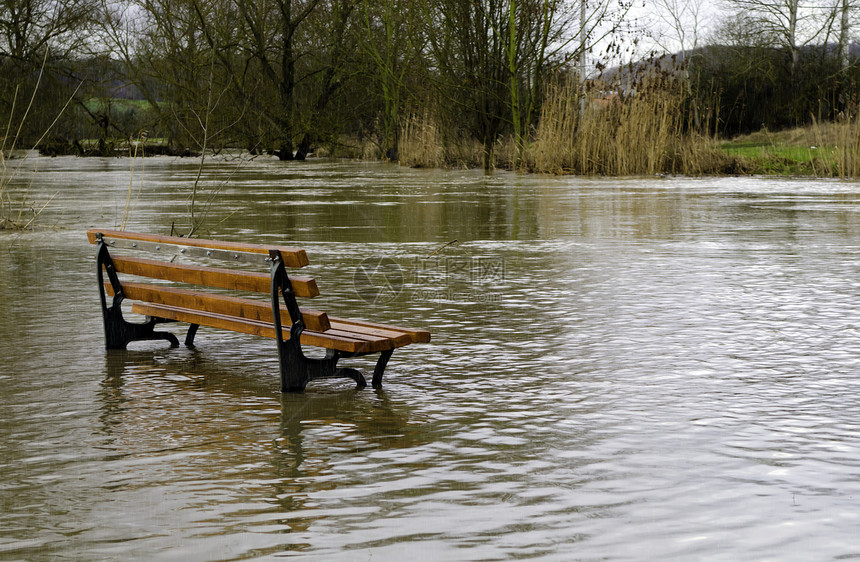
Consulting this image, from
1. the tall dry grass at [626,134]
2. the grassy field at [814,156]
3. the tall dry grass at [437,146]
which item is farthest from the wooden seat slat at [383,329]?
the tall dry grass at [437,146]

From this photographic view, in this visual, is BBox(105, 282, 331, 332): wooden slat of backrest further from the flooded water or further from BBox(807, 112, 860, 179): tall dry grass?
BBox(807, 112, 860, 179): tall dry grass

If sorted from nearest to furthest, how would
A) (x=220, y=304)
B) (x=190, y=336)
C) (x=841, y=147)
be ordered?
(x=220, y=304) → (x=190, y=336) → (x=841, y=147)

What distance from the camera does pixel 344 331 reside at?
17.2 feet

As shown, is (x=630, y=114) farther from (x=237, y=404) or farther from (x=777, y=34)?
(x=777, y=34)

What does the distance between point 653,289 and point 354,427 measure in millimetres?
4121

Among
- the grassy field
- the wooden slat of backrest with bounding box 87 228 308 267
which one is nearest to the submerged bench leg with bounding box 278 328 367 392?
the wooden slat of backrest with bounding box 87 228 308 267

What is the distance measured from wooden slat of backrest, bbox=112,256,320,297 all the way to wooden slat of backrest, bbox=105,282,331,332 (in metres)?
0.09

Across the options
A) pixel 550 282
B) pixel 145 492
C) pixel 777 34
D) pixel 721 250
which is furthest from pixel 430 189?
pixel 777 34

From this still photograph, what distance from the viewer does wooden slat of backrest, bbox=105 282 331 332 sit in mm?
4992

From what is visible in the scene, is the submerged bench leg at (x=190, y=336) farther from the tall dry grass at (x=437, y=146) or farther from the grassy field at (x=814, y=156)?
the tall dry grass at (x=437, y=146)

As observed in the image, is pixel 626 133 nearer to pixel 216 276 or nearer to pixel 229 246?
pixel 216 276

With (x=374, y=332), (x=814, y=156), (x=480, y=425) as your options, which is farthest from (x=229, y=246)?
(x=814, y=156)

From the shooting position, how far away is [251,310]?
17.9 feet

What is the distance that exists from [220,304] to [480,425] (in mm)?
1760
